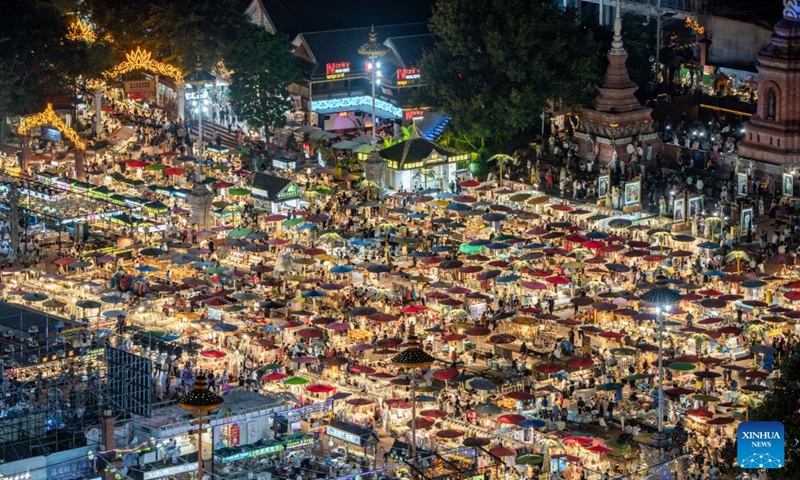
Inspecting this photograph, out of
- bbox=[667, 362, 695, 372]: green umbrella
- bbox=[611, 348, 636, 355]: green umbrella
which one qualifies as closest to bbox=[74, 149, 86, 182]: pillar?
bbox=[611, 348, 636, 355]: green umbrella

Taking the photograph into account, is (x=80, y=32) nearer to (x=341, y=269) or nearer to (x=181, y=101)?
(x=181, y=101)

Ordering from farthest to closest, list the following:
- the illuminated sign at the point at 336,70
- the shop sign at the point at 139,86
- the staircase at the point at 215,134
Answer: the shop sign at the point at 139,86
the illuminated sign at the point at 336,70
the staircase at the point at 215,134

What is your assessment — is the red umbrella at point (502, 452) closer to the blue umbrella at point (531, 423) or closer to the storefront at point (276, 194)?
the blue umbrella at point (531, 423)

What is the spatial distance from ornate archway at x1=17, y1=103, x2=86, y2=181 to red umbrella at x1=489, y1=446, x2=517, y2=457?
47711mm

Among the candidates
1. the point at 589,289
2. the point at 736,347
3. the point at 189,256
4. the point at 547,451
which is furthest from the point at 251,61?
the point at 547,451

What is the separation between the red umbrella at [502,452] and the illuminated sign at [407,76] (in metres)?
51.2

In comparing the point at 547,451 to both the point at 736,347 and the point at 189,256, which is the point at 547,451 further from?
the point at 189,256

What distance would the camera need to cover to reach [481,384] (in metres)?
76.9

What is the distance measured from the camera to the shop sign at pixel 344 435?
7250 cm

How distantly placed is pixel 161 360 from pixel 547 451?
59.5 ft

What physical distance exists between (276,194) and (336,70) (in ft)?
64.9

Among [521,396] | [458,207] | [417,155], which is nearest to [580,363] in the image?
[521,396]

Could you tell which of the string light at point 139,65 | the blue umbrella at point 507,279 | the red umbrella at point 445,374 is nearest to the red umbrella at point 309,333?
the red umbrella at point 445,374

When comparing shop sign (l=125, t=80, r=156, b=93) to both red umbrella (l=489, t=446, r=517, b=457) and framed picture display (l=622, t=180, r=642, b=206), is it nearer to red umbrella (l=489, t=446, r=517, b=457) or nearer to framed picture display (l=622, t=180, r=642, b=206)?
framed picture display (l=622, t=180, r=642, b=206)
